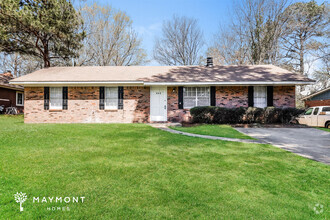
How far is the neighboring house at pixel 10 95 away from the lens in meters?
18.1

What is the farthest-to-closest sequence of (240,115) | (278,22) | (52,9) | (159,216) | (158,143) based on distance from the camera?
(278,22) < (52,9) < (240,115) < (158,143) < (159,216)

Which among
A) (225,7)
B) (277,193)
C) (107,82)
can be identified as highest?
(225,7)

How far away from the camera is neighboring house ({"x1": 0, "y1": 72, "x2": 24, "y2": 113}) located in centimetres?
1809

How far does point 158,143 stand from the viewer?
5.29m

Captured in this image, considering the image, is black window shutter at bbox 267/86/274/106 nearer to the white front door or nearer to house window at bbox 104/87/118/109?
the white front door

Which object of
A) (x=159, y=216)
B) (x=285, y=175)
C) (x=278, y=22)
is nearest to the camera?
(x=159, y=216)

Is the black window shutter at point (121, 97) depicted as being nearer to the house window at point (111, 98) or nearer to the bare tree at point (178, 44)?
the house window at point (111, 98)

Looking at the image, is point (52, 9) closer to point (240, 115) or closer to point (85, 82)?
point (85, 82)

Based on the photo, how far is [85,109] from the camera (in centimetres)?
1189

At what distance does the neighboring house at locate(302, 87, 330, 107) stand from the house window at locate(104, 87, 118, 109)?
21871mm

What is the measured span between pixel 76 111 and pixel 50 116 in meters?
1.83

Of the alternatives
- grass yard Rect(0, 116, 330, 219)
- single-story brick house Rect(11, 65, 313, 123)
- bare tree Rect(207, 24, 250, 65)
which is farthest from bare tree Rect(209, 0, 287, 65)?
grass yard Rect(0, 116, 330, 219)

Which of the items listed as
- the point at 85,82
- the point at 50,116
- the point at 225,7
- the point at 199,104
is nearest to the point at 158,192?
the point at 199,104

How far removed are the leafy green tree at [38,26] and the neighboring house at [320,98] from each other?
87.3 ft
